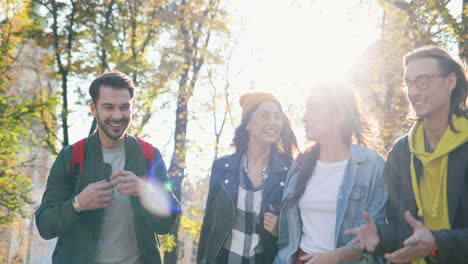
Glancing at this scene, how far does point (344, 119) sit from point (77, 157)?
7.18ft

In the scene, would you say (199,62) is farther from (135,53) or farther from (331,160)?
(331,160)

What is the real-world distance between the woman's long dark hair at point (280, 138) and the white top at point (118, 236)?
1.77 m

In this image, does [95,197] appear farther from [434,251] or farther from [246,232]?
[434,251]

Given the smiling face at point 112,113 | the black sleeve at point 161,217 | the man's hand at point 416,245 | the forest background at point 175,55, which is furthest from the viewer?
the forest background at point 175,55

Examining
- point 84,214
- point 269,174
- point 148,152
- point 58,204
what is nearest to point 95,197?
point 84,214

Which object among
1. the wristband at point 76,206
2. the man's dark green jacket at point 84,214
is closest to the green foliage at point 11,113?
the man's dark green jacket at point 84,214

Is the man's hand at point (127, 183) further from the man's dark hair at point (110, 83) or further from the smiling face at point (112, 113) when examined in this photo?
the man's dark hair at point (110, 83)

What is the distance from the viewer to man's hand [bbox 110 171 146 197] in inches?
139

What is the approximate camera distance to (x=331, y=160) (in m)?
3.88

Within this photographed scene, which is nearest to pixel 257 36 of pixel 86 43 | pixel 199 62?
pixel 199 62

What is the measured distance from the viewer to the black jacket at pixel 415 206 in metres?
2.72

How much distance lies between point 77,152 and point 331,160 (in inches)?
81.4

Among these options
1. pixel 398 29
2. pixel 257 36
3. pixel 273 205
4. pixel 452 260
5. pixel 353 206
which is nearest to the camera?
pixel 452 260

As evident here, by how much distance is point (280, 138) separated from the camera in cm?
526
